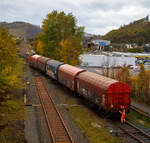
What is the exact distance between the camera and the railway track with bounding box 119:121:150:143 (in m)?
13.8

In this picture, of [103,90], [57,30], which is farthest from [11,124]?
[57,30]

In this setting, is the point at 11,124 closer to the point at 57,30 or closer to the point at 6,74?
the point at 6,74

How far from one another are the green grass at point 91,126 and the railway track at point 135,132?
3.97 feet

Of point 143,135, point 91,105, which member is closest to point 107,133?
point 143,135

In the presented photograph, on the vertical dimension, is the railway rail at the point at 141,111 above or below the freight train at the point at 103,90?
below

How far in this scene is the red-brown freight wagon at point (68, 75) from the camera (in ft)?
79.6

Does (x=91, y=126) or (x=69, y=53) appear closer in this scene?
(x=91, y=126)

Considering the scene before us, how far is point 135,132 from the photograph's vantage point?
1495 cm

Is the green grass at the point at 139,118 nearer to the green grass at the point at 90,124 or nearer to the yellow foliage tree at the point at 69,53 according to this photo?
the green grass at the point at 90,124

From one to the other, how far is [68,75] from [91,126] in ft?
35.2

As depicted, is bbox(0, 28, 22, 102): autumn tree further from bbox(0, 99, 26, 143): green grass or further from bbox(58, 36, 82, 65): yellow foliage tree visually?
bbox(58, 36, 82, 65): yellow foliage tree

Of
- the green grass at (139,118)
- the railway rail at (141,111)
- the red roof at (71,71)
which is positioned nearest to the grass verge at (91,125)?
the green grass at (139,118)

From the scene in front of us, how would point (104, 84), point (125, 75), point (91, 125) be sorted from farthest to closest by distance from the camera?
point (125, 75) < point (104, 84) < point (91, 125)

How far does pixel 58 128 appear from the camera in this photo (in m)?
15.4
